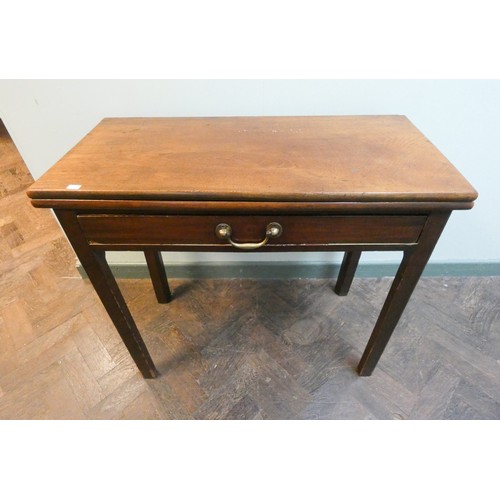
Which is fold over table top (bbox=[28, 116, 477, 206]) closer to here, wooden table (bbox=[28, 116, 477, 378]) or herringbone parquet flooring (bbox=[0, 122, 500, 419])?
wooden table (bbox=[28, 116, 477, 378])

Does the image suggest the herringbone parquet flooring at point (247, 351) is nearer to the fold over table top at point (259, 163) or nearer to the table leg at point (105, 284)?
the table leg at point (105, 284)

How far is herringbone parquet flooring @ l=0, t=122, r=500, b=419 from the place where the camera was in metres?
0.99

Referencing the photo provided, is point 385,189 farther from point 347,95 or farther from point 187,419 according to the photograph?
point 187,419

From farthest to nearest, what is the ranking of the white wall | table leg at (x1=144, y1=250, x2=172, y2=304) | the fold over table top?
1. table leg at (x1=144, y1=250, x2=172, y2=304)
2. the white wall
3. the fold over table top

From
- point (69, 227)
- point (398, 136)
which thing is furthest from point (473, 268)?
point (69, 227)

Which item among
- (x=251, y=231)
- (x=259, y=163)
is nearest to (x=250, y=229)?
(x=251, y=231)

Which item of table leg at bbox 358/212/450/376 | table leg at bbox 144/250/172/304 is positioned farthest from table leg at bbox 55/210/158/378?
table leg at bbox 358/212/450/376

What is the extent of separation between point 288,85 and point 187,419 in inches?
44.1

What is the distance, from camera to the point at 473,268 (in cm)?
136

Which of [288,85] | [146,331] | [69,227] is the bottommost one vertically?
[146,331]

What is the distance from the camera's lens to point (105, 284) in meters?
0.78

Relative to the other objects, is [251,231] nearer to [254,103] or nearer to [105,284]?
[105,284]

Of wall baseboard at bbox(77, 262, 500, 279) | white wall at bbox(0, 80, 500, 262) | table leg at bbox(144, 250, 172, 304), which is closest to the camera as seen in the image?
white wall at bbox(0, 80, 500, 262)

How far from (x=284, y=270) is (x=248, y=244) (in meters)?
0.74
